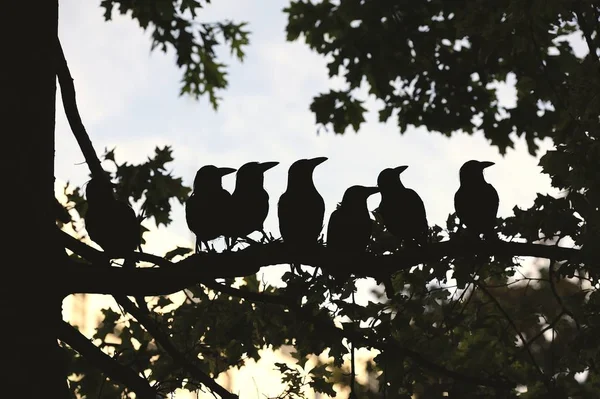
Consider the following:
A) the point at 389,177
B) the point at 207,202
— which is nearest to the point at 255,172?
the point at 207,202

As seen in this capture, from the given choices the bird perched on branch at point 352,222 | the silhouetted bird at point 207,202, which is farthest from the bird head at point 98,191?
the bird perched on branch at point 352,222

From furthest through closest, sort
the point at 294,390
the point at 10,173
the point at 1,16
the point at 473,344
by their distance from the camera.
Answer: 1. the point at 473,344
2. the point at 294,390
3. the point at 1,16
4. the point at 10,173

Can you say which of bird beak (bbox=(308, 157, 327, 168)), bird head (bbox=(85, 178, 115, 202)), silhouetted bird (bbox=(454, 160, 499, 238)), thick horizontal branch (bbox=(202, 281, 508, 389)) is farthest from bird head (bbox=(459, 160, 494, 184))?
bird head (bbox=(85, 178, 115, 202))

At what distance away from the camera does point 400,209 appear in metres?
4.42

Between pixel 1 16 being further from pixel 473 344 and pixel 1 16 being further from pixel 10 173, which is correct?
pixel 473 344

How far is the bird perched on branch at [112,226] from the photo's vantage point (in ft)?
14.7

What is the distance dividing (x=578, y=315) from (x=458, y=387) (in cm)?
87

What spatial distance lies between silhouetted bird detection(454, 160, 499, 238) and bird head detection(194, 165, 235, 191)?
1.50 meters

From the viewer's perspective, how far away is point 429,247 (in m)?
3.41

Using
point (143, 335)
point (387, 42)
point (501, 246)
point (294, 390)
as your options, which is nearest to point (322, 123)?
point (387, 42)

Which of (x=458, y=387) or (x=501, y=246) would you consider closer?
(x=501, y=246)

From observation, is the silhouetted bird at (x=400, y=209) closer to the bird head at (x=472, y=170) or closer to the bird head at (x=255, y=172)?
the bird head at (x=472, y=170)

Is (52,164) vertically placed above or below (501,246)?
above

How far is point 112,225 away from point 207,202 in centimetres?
60
